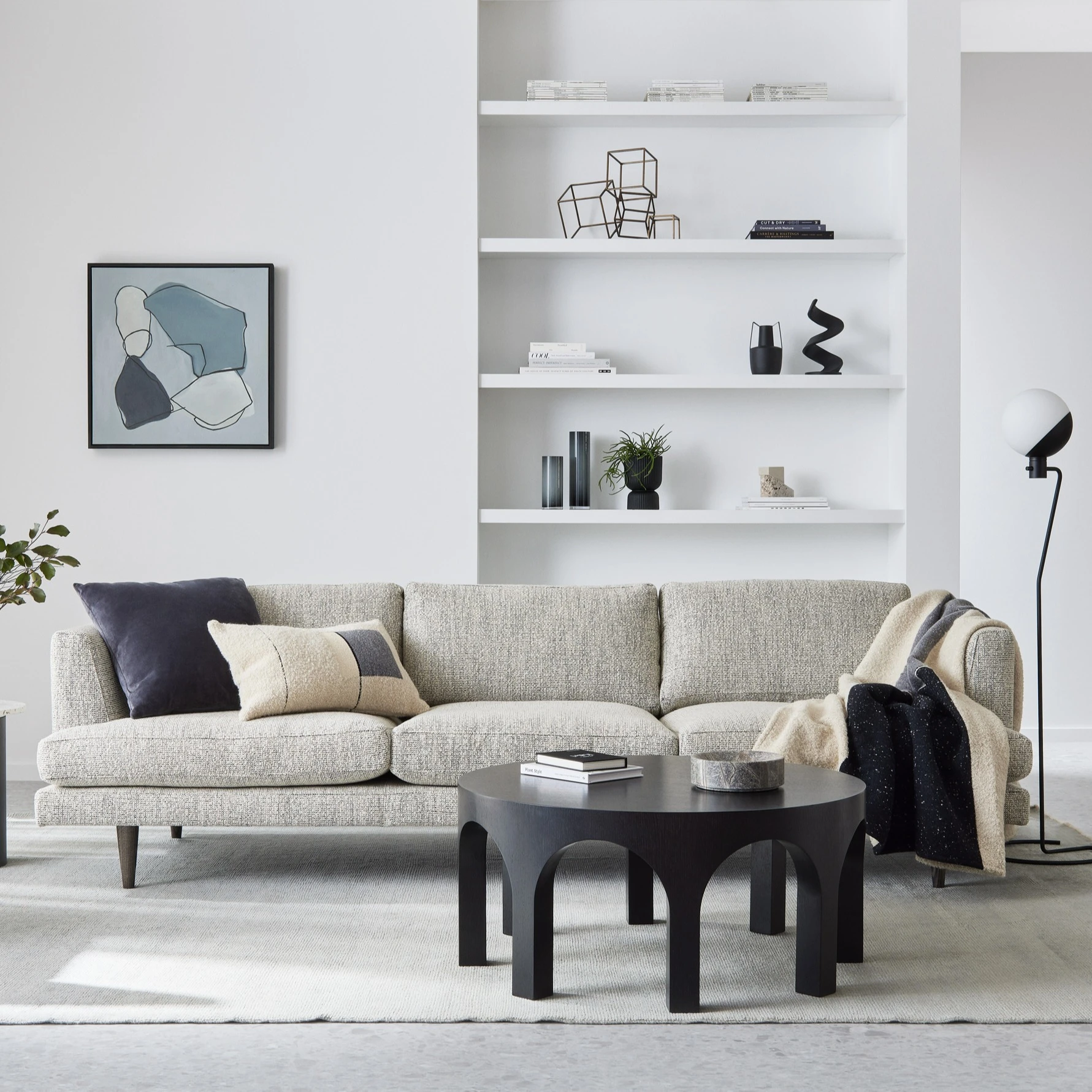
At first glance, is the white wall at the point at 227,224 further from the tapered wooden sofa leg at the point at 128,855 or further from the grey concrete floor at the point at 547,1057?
the grey concrete floor at the point at 547,1057

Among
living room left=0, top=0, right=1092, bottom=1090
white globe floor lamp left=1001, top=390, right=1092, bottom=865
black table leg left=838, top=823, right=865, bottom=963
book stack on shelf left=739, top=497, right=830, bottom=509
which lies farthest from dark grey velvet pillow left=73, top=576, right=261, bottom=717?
white globe floor lamp left=1001, top=390, right=1092, bottom=865

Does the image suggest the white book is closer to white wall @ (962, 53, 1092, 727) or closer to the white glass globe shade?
the white glass globe shade

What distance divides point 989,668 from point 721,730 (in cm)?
70

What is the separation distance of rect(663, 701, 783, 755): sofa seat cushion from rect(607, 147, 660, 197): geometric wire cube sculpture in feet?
7.31

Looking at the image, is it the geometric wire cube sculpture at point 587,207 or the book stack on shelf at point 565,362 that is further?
the geometric wire cube sculpture at point 587,207

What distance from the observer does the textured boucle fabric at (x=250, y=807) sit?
3.06m

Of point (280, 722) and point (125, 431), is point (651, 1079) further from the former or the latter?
point (125, 431)

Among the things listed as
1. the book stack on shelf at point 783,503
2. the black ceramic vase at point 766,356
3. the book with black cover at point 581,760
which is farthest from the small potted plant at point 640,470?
the book with black cover at point 581,760

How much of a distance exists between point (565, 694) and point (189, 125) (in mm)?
2589

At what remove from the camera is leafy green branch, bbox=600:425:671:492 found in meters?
4.52

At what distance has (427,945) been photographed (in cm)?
261

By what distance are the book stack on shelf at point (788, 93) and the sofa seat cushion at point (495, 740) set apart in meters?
2.56

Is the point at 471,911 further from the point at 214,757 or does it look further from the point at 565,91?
the point at 565,91

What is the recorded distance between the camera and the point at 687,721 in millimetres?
3258
